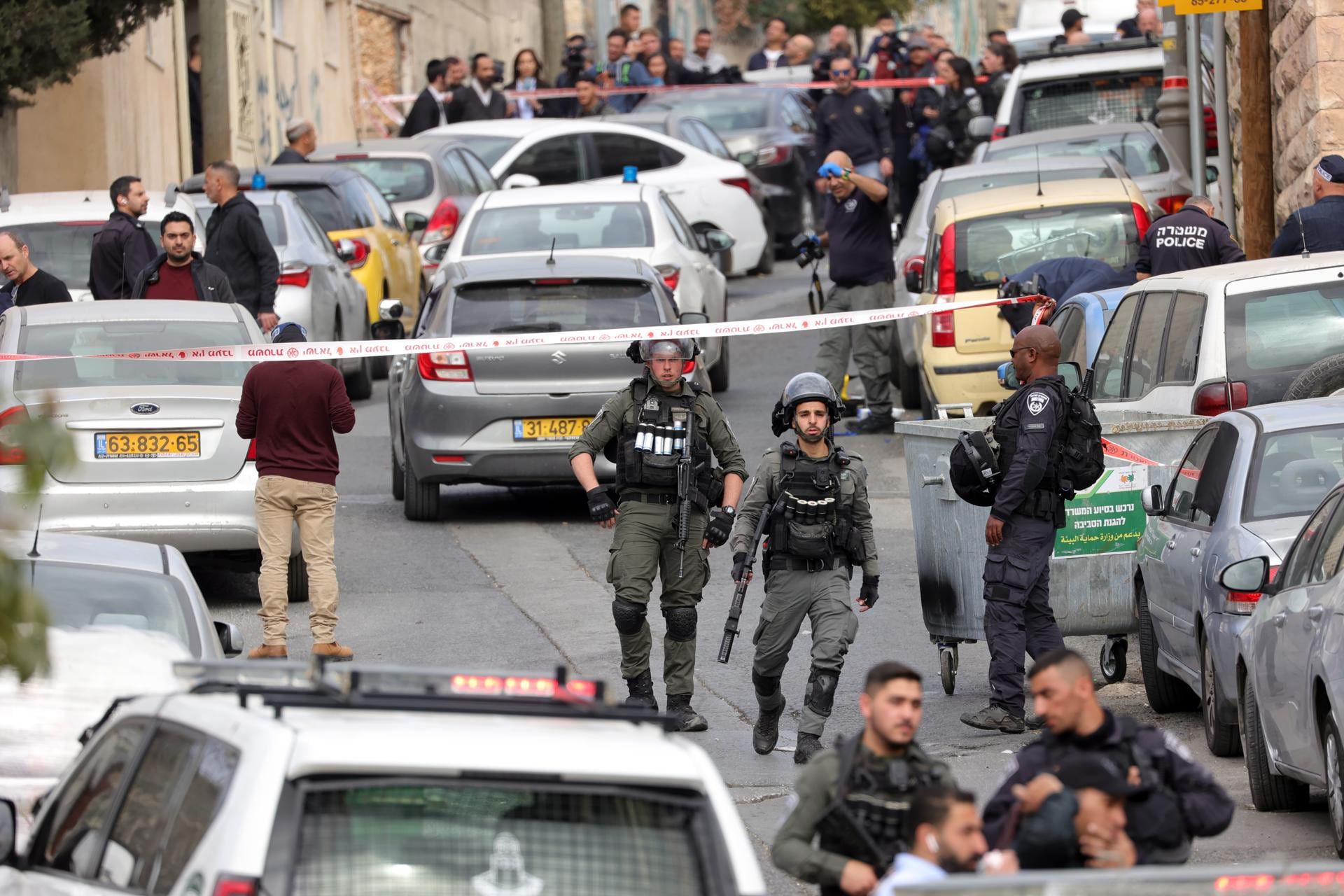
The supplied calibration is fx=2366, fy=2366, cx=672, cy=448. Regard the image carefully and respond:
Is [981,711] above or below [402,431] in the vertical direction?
below

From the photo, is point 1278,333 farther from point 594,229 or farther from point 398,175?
point 398,175

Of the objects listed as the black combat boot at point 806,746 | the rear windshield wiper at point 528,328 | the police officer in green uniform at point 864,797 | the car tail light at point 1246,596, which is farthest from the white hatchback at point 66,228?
the police officer in green uniform at point 864,797

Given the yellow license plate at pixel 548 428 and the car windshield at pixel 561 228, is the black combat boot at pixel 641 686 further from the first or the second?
the car windshield at pixel 561 228

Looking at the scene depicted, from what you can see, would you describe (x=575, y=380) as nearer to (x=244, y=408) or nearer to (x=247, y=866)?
(x=244, y=408)

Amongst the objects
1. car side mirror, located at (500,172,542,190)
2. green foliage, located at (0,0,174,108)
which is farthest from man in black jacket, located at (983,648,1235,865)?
car side mirror, located at (500,172,542,190)

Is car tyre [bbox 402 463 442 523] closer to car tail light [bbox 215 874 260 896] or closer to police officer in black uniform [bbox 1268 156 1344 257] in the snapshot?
police officer in black uniform [bbox 1268 156 1344 257]

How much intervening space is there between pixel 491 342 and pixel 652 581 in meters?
4.08

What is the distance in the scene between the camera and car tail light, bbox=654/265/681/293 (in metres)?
17.1

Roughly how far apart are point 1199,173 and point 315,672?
49.3 feet

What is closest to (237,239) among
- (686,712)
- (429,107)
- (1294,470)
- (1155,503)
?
(686,712)

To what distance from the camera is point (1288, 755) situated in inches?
311

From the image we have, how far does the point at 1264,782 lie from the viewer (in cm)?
829

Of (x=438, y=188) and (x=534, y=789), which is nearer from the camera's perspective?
(x=534, y=789)

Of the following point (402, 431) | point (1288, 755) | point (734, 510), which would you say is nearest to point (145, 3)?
point (402, 431)
